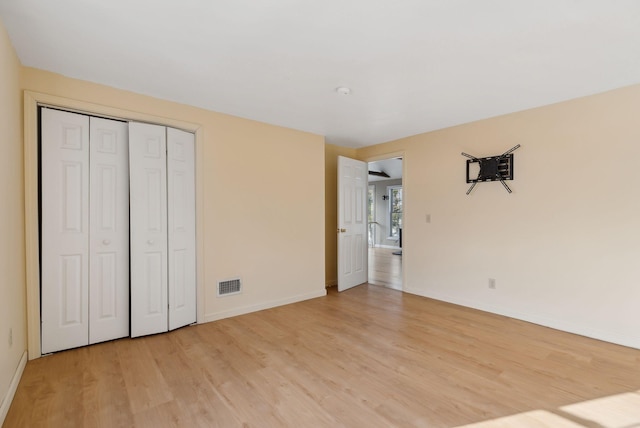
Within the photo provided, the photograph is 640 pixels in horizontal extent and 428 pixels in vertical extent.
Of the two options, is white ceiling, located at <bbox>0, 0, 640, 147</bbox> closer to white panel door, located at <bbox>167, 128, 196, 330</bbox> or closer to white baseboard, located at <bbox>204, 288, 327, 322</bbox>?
white panel door, located at <bbox>167, 128, 196, 330</bbox>

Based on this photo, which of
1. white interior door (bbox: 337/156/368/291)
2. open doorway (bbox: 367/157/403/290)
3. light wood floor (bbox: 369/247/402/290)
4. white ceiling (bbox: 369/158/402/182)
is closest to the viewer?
white interior door (bbox: 337/156/368/291)

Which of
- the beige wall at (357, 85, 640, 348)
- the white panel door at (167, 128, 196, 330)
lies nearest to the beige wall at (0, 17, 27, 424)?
the white panel door at (167, 128, 196, 330)

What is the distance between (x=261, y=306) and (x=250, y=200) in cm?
133

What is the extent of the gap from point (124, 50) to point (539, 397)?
3.69 m

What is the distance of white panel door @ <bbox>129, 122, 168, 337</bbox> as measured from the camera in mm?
2744

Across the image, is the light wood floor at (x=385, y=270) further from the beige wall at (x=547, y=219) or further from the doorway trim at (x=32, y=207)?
the doorway trim at (x=32, y=207)

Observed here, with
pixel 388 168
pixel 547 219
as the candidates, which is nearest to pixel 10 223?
pixel 547 219

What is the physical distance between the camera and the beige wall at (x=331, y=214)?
4.78 m

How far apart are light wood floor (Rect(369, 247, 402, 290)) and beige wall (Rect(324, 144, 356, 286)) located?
79 centimetres

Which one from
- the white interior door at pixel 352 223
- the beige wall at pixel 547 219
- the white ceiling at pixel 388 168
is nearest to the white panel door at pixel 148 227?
the white interior door at pixel 352 223

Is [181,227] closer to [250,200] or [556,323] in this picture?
[250,200]

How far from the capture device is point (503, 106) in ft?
10.3

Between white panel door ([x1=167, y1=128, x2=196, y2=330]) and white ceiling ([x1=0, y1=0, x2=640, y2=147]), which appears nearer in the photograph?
white ceiling ([x1=0, y1=0, x2=640, y2=147])

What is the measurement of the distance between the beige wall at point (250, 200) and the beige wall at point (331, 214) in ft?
1.59
